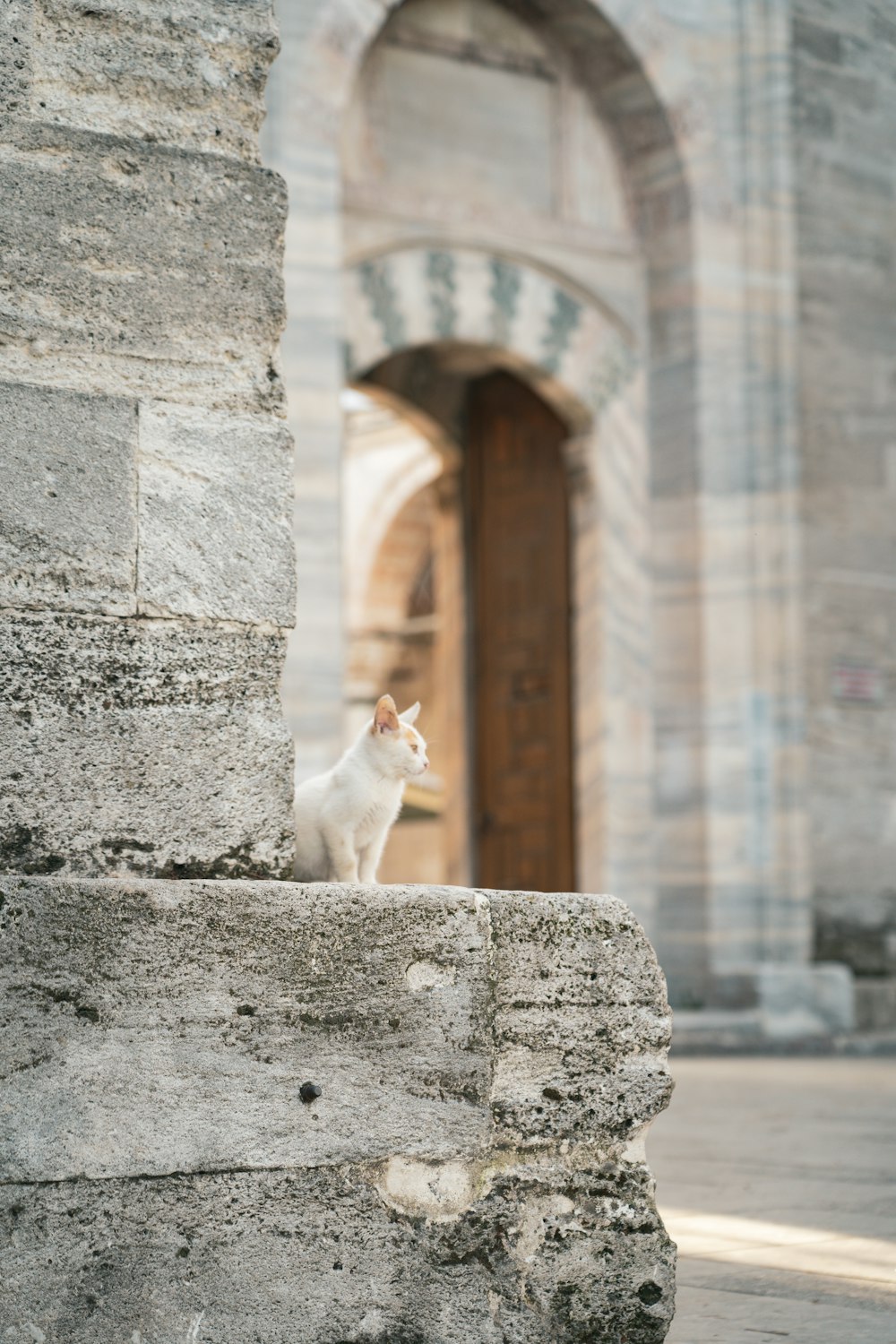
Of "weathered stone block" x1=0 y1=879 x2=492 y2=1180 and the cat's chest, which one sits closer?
"weathered stone block" x1=0 y1=879 x2=492 y2=1180

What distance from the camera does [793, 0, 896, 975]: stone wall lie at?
32.5 ft

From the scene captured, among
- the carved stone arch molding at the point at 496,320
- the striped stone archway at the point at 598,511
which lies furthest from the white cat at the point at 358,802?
the striped stone archway at the point at 598,511

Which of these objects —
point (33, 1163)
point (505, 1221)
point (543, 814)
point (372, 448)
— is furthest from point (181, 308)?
point (372, 448)

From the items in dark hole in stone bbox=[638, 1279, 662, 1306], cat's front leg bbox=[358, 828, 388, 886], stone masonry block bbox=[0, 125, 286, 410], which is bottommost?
dark hole in stone bbox=[638, 1279, 662, 1306]

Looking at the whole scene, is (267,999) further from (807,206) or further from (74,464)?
(807,206)

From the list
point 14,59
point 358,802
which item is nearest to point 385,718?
point 358,802

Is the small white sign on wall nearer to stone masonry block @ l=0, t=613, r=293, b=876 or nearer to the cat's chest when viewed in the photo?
the cat's chest

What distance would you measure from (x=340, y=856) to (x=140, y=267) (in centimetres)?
94

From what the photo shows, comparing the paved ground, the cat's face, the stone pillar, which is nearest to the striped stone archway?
the paved ground

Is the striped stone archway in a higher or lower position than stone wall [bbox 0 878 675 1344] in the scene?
higher

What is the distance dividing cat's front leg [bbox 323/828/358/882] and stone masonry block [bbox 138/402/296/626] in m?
0.50

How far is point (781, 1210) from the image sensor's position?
12.0 ft

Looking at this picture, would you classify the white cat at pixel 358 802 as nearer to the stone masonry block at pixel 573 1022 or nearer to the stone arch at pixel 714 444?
the stone masonry block at pixel 573 1022

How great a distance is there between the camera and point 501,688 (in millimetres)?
10297
